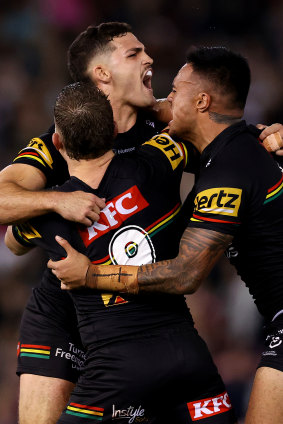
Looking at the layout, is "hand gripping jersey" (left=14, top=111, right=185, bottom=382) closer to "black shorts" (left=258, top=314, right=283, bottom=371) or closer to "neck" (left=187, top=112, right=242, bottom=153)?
"neck" (left=187, top=112, right=242, bottom=153)

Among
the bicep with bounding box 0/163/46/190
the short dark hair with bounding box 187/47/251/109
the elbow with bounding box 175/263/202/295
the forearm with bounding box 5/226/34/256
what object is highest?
the short dark hair with bounding box 187/47/251/109

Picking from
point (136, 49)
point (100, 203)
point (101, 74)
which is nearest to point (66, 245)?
point (100, 203)

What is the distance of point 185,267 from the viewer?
3324mm

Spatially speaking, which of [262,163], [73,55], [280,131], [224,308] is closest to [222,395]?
[262,163]

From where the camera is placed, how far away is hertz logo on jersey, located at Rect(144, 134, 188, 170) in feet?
12.0

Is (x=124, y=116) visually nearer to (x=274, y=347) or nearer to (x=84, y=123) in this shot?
(x=84, y=123)

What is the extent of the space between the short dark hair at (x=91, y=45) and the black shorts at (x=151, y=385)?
2175 millimetres

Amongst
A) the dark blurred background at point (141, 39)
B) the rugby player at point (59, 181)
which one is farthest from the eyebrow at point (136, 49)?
the dark blurred background at point (141, 39)

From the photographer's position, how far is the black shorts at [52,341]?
4207 millimetres

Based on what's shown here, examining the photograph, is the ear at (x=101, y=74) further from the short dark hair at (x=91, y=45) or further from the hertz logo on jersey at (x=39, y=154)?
the hertz logo on jersey at (x=39, y=154)

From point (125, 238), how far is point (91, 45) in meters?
1.89

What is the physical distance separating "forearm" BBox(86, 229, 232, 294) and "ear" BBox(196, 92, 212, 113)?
0.79m

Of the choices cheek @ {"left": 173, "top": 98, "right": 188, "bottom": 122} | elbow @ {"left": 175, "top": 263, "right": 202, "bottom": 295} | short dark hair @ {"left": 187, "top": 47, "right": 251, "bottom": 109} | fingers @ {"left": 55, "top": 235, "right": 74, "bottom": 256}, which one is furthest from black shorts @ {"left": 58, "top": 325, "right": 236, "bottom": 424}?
short dark hair @ {"left": 187, "top": 47, "right": 251, "bottom": 109}

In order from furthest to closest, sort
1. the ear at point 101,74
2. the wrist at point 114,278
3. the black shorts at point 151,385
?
the ear at point 101,74 → the wrist at point 114,278 → the black shorts at point 151,385
